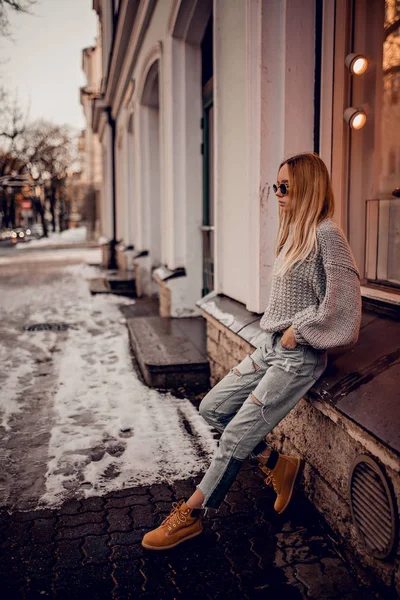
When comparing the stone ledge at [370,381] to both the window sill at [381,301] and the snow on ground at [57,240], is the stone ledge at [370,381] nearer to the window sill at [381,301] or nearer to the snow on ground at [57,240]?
the window sill at [381,301]

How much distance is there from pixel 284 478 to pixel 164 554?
28.9 inches

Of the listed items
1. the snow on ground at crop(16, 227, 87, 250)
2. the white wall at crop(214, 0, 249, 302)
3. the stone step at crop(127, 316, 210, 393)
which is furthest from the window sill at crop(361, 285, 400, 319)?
the snow on ground at crop(16, 227, 87, 250)

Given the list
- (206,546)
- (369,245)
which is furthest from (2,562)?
(369,245)

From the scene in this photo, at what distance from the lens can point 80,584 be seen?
2529mm

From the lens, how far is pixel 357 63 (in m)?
3.52

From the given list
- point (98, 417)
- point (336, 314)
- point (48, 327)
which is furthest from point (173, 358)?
point (48, 327)

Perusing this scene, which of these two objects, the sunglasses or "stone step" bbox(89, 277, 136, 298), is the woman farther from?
"stone step" bbox(89, 277, 136, 298)

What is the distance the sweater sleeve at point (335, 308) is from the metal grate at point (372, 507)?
0.53 metres

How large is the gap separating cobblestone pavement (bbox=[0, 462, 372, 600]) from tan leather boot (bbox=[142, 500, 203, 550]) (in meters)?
0.04

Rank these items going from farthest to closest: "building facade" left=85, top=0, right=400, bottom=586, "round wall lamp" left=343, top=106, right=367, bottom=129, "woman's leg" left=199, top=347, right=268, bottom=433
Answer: "round wall lamp" left=343, top=106, right=367, bottom=129 → "building facade" left=85, top=0, right=400, bottom=586 → "woman's leg" left=199, top=347, right=268, bottom=433

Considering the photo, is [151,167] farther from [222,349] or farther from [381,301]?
[381,301]

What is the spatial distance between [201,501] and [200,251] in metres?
5.03

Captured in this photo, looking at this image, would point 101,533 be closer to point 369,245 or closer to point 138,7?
point 369,245

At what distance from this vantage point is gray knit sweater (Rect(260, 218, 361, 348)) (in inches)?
101
